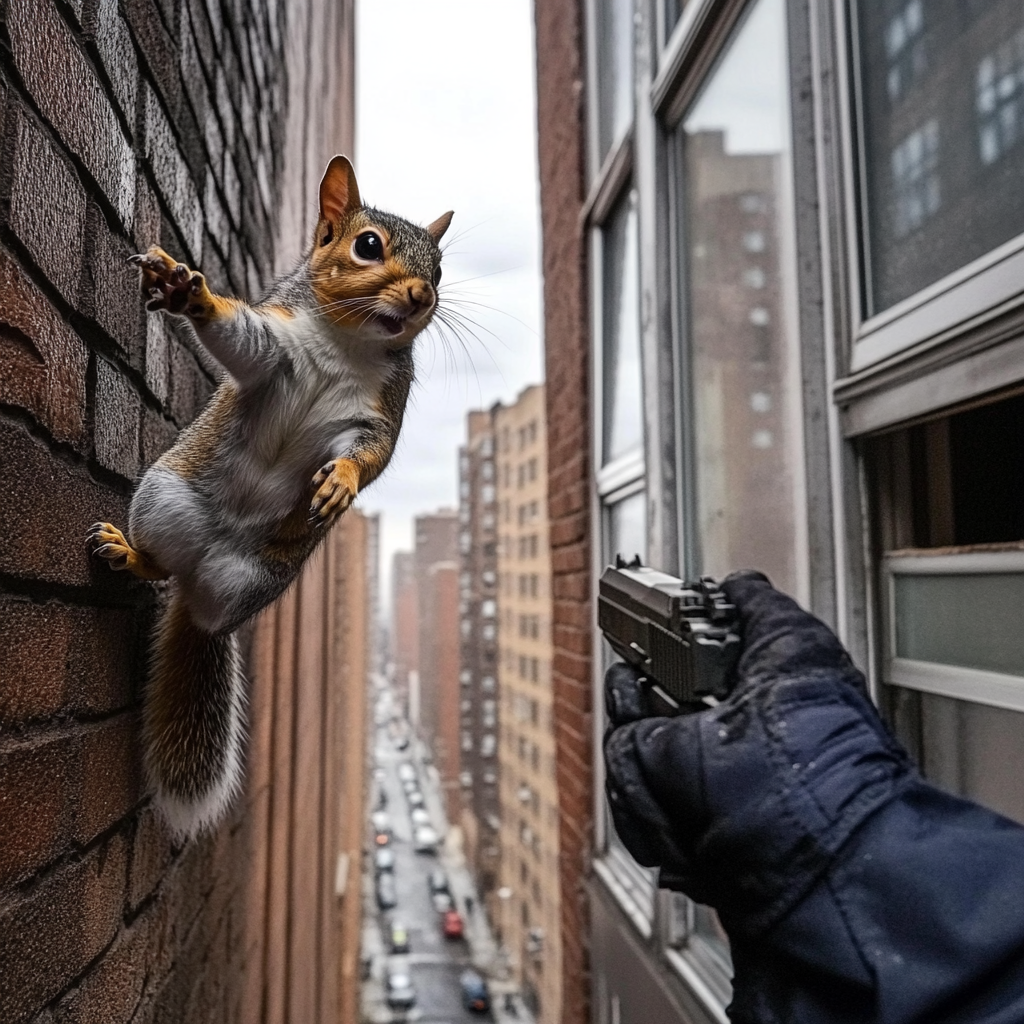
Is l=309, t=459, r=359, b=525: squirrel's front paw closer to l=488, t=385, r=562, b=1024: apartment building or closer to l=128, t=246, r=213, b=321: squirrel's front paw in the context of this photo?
l=128, t=246, r=213, b=321: squirrel's front paw

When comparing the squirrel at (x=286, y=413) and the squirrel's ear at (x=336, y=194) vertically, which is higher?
the squirrel's ear at (x=336, y=194)

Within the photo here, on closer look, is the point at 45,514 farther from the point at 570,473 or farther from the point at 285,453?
the point at 570,473

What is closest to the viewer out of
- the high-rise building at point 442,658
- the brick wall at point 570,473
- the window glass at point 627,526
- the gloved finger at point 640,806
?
the gloved finger at point 640,806

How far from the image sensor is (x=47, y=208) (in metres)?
0.62

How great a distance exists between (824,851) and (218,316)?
57 centimetres

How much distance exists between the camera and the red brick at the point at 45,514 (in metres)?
0.57

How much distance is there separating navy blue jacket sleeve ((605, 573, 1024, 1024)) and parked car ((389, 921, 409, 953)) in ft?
53.3

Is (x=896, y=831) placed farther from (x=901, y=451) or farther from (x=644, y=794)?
(x=901, y=451)

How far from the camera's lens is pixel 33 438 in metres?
0.61

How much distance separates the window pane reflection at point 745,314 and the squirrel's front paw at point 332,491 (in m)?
1.03

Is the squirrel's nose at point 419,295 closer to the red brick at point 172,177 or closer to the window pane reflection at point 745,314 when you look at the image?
the red brick at point 172,177

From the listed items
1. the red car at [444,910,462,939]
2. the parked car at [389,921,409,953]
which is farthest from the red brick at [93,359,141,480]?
the red car at [444,910,462,939]

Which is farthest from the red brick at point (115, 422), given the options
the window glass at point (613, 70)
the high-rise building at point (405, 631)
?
the high-rise building at point (405, 631)

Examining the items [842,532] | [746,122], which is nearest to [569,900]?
[842,532]
